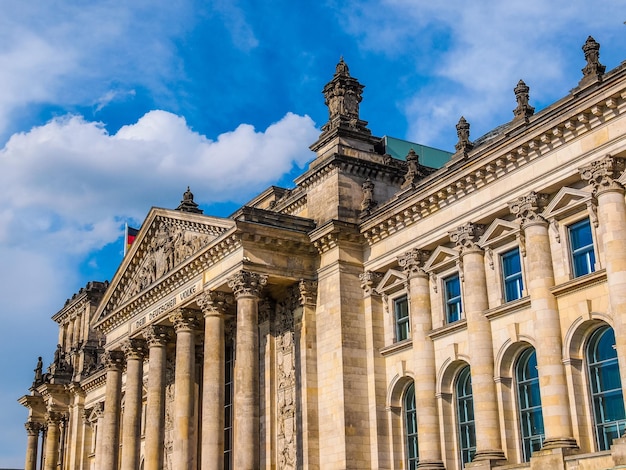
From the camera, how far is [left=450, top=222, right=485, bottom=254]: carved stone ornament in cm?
2728

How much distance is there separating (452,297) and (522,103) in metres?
6.73

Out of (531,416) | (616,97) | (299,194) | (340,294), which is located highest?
A: (299,194)

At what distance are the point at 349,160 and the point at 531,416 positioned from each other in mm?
12425

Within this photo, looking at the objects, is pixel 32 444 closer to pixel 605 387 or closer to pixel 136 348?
pixel 136 348

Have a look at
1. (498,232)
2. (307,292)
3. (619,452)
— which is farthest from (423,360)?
(619,452)

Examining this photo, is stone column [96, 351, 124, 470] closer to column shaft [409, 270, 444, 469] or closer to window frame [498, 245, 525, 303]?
column shaft [409, 270, 444, 469]

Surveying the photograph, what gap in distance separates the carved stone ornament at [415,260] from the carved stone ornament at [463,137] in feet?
12.2

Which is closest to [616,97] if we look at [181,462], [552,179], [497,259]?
[552,179]

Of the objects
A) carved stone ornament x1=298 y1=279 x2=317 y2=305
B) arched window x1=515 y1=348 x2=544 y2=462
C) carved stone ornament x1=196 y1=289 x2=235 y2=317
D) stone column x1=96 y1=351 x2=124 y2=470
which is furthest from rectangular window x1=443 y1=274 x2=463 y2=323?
stone column x1=96 y1=351 x2=124 y2=470

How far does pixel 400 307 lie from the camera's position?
31.3m

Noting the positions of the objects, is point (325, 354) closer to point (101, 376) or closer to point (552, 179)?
point (552, 179)

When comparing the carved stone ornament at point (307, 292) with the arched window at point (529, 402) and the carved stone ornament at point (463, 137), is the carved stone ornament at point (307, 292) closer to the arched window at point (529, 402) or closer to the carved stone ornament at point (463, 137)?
the carved stone ornament at point (463, 137)

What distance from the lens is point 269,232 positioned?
31.8 m

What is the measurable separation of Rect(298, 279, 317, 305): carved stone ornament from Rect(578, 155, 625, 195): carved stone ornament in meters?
12.5
